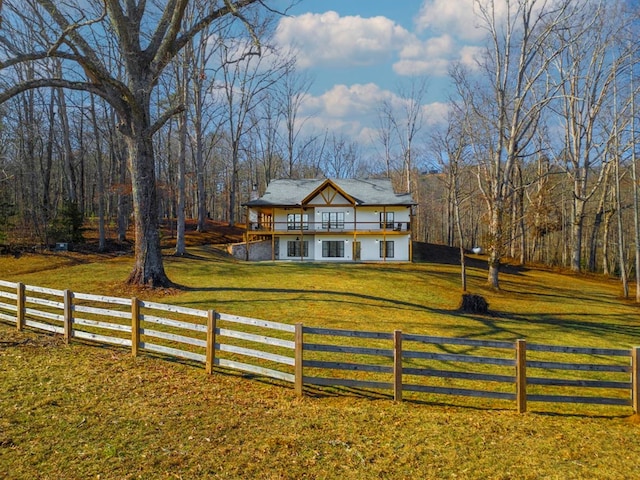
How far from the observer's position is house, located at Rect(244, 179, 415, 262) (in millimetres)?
32562

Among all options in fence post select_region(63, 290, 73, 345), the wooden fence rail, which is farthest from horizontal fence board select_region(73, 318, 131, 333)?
fence post select_region(63, 290, 73, 345)

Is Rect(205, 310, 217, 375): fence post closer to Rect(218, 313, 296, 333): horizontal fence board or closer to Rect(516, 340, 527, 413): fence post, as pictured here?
Rect(218, 313, 296, 333): horizontal fence board

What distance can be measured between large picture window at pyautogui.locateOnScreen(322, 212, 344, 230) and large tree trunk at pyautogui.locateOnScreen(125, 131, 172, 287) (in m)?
19.3

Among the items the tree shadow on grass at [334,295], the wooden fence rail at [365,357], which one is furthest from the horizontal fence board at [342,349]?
the tree shadow on grass at [334,295]

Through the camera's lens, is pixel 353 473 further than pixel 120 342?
No

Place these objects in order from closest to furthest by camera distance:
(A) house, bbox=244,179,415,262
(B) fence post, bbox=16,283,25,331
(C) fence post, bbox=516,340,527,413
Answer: (C) fence post, bbox=516,340,527,413
(B) fence post, bbox=16,283,25,331
(A) house, bbox=244,179,415,262

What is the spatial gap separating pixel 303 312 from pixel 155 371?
6.13 meters

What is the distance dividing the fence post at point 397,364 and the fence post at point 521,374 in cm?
195

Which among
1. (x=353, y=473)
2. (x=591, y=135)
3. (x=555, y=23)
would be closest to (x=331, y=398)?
(x=353, y=473)

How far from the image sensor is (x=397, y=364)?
7023mm

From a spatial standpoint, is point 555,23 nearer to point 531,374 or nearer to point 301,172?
point 531,374

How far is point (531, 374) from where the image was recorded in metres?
9.41

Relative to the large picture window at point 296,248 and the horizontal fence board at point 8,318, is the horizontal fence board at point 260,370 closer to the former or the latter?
the horizontal fence board at point 8,318

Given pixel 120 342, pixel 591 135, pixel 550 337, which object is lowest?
pixel 550 337
